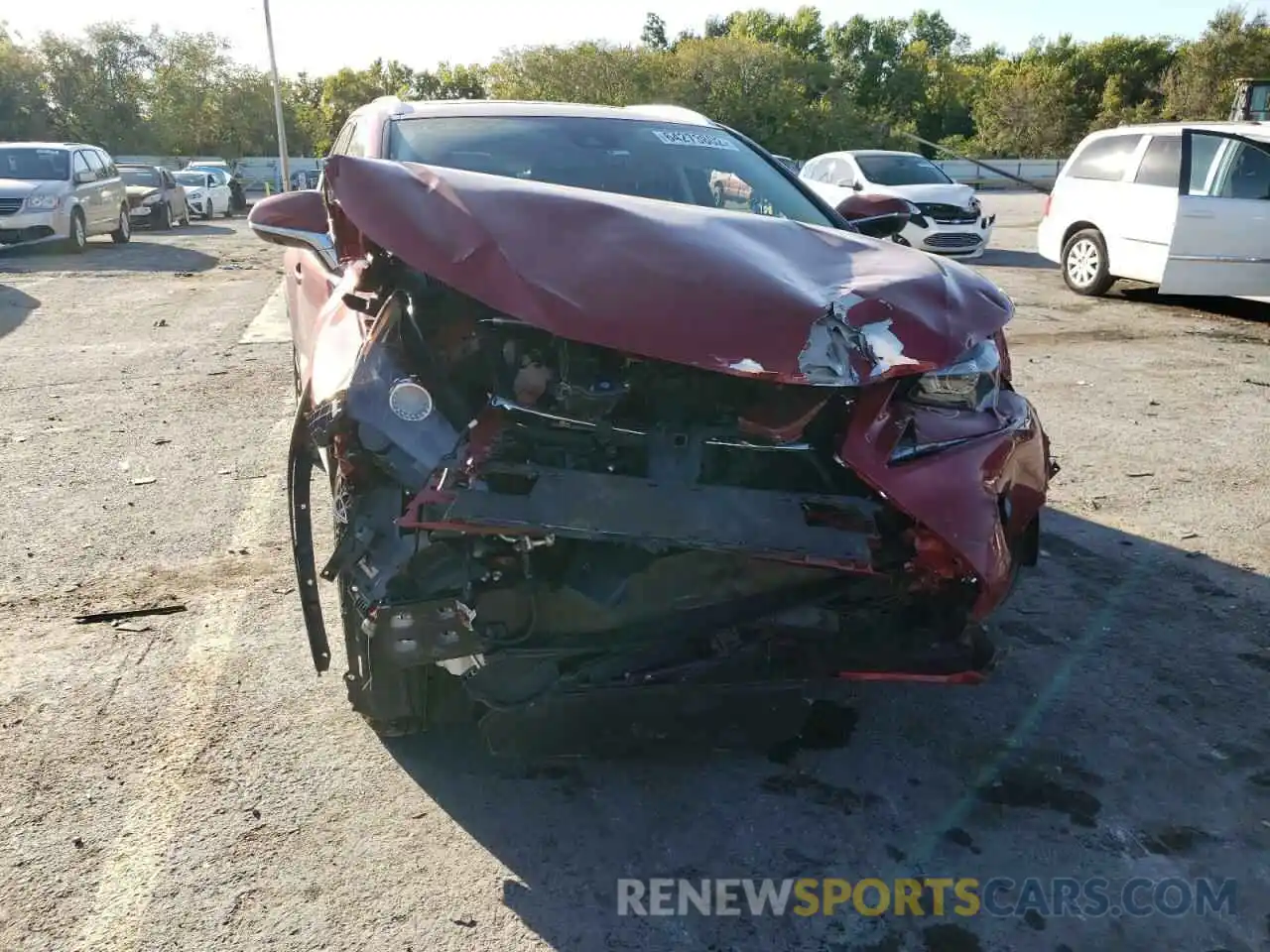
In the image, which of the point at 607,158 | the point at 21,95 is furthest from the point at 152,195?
the point at 21,95

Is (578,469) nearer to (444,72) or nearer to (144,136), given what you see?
(144,136)

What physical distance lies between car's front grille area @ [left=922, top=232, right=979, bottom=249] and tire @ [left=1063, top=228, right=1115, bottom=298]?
2.33 meters

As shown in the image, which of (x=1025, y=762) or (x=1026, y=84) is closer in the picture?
(x=1025, y=762)

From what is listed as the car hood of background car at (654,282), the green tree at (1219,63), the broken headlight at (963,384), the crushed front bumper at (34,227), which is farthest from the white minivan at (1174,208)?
the green tree at (1219,63)

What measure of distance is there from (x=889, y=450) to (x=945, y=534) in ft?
0.80

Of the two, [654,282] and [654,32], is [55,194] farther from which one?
[654,32]

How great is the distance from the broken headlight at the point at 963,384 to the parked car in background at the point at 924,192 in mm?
11074

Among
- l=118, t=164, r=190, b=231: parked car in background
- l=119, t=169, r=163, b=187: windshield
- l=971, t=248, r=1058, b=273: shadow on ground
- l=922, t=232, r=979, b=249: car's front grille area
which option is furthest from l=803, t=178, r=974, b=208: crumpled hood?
l=119, t=169, r=163, b=187: windshield

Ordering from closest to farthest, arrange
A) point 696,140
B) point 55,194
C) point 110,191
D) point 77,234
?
point 696,140
point 55,194
point 77,234
point 110,191

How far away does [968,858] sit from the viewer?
8.18 feet

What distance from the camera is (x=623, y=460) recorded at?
2441 millimetres

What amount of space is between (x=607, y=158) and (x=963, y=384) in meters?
1.86

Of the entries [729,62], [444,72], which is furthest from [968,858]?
[444,72]

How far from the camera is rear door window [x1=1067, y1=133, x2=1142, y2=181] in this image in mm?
10984
